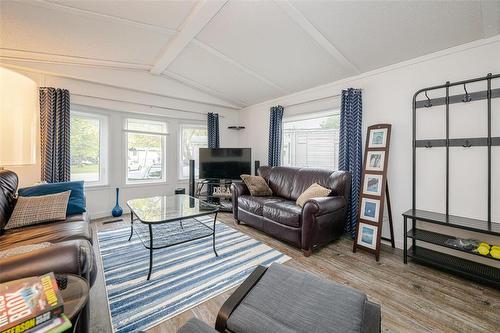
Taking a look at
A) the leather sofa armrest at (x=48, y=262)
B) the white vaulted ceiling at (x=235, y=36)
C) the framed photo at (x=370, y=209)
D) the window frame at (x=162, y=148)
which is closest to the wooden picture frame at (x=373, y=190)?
the framed photo at (x=370, y=209)

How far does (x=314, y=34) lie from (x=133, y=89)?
3.19 metres

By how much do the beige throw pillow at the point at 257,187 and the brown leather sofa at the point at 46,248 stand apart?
223 centimetres

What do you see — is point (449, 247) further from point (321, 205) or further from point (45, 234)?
point (45, 234)

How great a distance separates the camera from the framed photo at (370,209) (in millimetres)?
2658

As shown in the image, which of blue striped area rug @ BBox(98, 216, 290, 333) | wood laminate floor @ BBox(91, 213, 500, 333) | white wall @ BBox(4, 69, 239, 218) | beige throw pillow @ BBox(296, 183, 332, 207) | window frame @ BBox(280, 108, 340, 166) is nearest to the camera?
wood laminate floor @ BBox(91, 213, 500, 333)

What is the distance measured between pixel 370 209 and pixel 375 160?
0.63 metres

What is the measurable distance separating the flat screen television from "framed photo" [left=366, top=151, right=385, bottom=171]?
234 centimetres

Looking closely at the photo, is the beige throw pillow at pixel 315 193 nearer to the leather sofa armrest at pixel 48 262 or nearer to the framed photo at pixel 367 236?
the framed photo at pixel 367 236

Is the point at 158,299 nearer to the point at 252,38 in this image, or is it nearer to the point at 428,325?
the point at 428,325

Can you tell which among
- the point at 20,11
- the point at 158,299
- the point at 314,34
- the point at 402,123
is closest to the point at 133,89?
the point at 20,11

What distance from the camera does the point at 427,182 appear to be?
8.54 ft

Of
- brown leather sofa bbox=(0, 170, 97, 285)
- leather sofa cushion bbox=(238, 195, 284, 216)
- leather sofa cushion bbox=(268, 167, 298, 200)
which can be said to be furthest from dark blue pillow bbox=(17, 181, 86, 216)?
leather sofa cushion bbox=(268, 167, 298, 200)

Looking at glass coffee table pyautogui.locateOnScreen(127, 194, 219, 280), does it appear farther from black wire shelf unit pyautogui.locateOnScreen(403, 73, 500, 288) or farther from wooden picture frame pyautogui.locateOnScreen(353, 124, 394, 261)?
black wire shelf unit pyautogui.locateOnScreen(403, 73, 500, 288)

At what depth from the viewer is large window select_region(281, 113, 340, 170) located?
3.76 m
